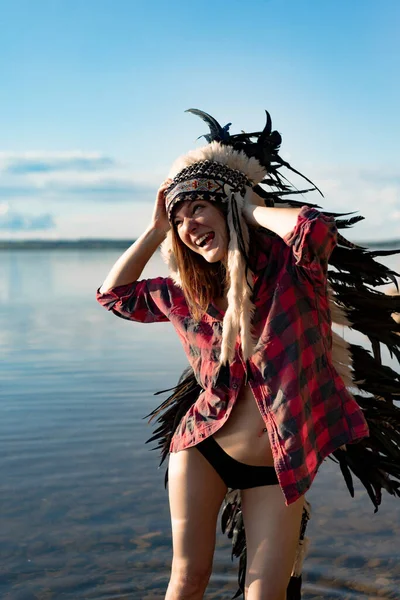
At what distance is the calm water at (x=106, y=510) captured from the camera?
16.5ft

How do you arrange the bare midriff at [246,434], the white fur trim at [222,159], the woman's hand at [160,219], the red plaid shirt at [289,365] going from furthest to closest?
1. the woman's hand at [160,219]
2. the white fur trim at [222,159]
3. the bare midriff at [246,434]
4. the red plaid shirt at [289,365]

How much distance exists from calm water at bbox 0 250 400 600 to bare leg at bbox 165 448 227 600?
165 cm

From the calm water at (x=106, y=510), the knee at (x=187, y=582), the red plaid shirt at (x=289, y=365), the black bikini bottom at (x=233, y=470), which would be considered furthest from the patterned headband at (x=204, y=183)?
the calm water at (x=106, y=510)

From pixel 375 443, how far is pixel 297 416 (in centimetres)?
101

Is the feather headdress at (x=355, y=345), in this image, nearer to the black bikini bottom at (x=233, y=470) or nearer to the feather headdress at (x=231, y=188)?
the feather headdress at (x=231, y=188)

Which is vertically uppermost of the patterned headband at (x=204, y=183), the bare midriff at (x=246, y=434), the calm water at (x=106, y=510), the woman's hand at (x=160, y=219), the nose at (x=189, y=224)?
the patterned headband at (x=204, y=183)

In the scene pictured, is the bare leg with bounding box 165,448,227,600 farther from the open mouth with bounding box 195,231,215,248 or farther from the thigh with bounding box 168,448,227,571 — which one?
the open mouth with bounding box 195,231,215,248

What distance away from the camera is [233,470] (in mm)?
3209

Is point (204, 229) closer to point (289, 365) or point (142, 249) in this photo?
point (142, 249)

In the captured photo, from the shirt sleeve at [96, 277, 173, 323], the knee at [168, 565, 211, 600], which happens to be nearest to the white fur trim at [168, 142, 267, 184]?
the shirt sleeve at [96, 277, 173, 323]

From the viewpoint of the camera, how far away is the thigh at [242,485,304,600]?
3.09 metres

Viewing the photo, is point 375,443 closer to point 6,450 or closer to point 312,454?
point 312,454

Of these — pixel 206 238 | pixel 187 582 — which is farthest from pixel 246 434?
pixel 206 238

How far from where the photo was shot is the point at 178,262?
338 cm
